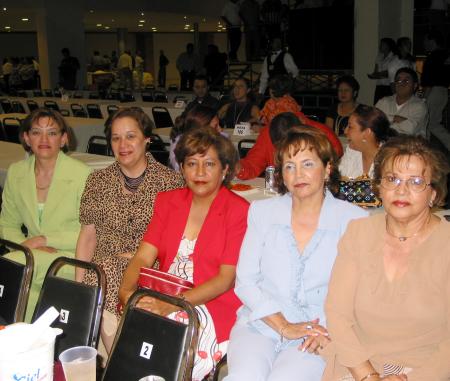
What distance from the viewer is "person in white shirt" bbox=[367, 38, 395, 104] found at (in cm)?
855

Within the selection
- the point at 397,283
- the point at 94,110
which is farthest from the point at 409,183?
the point at 94,110

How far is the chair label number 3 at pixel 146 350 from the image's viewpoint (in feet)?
6.18

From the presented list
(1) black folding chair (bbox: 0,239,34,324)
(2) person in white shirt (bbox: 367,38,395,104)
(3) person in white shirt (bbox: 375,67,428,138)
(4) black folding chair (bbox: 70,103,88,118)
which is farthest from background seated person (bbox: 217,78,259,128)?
(1) black folding chair (bbox: 0,239,34,324)

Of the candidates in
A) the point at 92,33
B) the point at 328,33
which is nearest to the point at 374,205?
the point at 328,33

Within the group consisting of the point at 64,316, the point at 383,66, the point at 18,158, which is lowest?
the point at 64,316

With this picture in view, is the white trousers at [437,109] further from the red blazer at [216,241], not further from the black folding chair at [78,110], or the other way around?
the black folding chair at [78,110]

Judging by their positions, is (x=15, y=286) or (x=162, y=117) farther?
(x=162, y=117)

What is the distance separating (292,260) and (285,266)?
39 millimetres

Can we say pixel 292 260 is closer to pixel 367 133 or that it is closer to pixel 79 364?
pixel 79 364

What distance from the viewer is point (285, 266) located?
2301mm

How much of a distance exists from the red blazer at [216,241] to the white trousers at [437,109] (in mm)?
5310

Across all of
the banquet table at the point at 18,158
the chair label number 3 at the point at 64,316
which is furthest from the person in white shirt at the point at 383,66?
the chair label number 3 at the point at 64,316

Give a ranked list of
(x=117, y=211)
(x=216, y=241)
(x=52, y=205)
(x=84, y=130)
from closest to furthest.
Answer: (x=216, y=241), (x=117, y=211), (x=52, y=205), (x=84, y=130)

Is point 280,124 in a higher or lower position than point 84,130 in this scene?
higher
